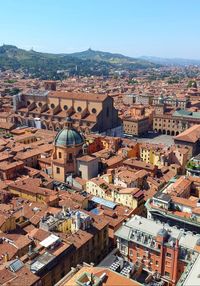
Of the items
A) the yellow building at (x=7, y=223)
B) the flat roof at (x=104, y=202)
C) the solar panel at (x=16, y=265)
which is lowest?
the flat roof at (x=104, y=202)

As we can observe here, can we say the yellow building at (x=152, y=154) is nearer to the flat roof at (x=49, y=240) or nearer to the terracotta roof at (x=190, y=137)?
the terracotta roof at (x=190, y=137)

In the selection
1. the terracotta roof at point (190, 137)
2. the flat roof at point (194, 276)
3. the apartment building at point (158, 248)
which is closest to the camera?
the flat roof at point (194, 276)

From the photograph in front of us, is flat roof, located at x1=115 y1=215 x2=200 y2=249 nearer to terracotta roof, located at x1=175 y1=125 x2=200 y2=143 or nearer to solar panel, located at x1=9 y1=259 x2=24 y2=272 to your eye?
solar panel, located at x1=9 y1=259 x2=24 y2=272

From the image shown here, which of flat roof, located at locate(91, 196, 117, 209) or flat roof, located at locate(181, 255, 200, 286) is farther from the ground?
flat roof, located at locate(181, 255, 200, 286)

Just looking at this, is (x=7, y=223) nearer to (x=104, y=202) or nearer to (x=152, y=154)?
(x=104, y=202)

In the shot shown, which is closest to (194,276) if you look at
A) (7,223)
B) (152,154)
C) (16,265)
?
(16,265)

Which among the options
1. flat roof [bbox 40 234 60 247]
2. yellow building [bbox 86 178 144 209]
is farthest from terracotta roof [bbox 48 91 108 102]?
flat roof [bbox 40 234 60 247]

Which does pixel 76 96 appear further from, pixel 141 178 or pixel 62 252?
pixel 62 252

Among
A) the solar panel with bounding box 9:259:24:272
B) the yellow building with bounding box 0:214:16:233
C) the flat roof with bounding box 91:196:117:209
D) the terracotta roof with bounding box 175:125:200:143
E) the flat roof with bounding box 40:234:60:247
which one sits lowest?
the flat roof with bounding box 91:196:117:209

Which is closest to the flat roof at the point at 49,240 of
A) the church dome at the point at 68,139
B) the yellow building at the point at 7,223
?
the yellow building at the point at 7,223

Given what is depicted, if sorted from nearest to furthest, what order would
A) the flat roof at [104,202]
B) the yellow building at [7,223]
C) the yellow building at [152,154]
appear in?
the yellow building at [7,223]
the flat roof at [104,202]
the yellow building at [152,154]

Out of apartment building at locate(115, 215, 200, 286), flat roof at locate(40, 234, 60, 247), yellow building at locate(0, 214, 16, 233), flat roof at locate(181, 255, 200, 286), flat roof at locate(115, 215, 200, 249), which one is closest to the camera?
flat roof at locate(181, 255, 200, 286)

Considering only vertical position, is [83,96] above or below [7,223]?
above
